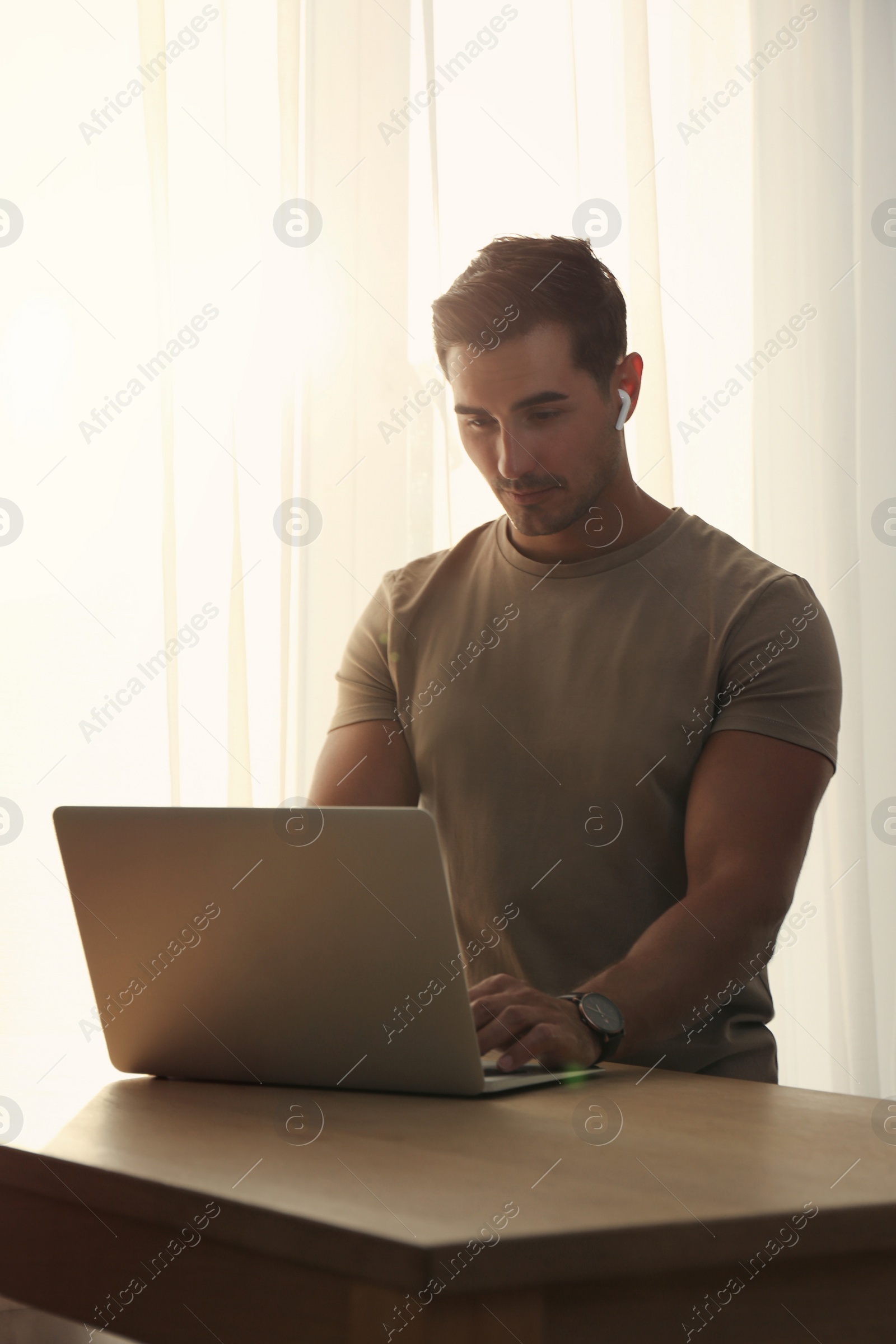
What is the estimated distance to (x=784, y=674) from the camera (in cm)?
131

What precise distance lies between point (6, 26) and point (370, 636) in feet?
3.66

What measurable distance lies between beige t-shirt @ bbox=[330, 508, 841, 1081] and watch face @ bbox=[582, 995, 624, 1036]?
0.22 metres

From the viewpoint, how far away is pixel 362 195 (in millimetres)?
2135

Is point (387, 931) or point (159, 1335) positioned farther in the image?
point (387, 931)

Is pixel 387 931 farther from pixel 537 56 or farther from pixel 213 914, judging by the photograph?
pixel 537 56

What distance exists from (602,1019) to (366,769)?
1.79 feet

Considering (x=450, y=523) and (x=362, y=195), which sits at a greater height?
(x=362, y=195)

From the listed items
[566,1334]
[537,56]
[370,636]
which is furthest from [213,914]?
[537,56]

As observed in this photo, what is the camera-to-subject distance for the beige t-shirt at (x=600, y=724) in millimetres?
1312

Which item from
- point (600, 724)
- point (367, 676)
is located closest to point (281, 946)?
point (600, 724)

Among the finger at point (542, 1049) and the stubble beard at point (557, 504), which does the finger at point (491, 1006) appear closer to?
the finger at point (542, 1049)

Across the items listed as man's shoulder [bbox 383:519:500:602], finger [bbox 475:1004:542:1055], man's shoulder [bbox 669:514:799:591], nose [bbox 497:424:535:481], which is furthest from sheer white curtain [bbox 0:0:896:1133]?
finger [bbox 475:1004:542:1055]

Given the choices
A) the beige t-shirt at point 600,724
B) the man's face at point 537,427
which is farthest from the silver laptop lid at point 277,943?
the man's face at point 537,427

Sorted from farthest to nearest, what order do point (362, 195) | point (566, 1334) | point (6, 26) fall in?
point (362, 195), point (6, 26), point (566, 1334)
